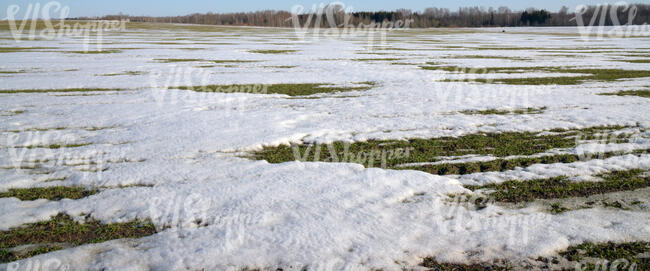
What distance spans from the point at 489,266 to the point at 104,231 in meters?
3.74

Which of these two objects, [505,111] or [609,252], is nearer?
[609,252]

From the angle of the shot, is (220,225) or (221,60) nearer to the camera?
(220,225)

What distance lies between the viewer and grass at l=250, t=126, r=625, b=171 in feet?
22.1

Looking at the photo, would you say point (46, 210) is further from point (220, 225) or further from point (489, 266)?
point (489, 266)

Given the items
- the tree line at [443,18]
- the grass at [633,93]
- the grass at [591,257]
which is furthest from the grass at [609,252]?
the tree line at [443,18]

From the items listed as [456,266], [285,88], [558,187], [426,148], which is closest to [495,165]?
[558,187]

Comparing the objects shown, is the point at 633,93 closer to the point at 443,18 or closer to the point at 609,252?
the point at 609,252

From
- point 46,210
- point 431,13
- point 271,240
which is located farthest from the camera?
point 431,13

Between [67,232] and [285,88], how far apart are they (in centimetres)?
944

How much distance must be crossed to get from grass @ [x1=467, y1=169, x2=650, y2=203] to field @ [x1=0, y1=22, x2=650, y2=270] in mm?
31

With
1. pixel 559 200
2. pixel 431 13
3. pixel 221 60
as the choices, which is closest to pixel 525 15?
pixel 431 13

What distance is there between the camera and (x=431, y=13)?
448 ft

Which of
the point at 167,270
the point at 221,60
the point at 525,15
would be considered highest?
the point at 525,15

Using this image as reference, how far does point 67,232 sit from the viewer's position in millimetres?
4414
